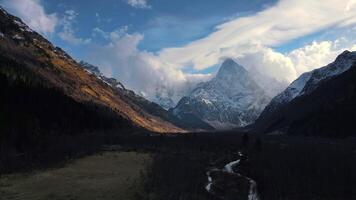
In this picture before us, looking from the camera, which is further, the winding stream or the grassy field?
the winding stream

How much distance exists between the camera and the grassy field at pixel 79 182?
7000 centimetres

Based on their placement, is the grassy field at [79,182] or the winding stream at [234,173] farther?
the winding stream at [234,173]

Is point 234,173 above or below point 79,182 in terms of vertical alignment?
above

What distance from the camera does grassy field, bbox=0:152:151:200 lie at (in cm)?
7000

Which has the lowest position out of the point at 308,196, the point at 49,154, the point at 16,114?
the point at 308,196

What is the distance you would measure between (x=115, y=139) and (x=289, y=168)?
94.4 meters

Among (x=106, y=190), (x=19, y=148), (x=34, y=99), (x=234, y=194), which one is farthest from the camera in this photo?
(x=34, y=99)

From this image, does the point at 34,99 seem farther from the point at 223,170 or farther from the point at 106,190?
the point at 106,190

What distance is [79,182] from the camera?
81.9 metres

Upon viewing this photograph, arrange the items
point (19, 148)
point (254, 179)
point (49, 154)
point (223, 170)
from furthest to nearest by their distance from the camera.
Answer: point (19, 148) < point (49, 154) < point (223, 170) < point (254, 179)

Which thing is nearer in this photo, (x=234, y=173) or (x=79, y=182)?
(x=79, y=182)

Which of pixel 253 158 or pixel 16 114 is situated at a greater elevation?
pixel 16 114

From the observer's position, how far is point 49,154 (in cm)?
12000

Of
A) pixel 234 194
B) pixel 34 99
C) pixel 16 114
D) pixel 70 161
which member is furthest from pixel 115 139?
pixel 234 194
